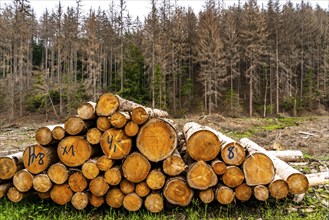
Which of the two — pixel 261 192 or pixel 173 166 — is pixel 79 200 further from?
pixel 261 192

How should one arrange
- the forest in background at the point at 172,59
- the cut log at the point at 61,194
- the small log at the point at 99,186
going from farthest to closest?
the forest in background at the point at 172,59
the cut log at the point at 61,194
the small log at the point at 99,186

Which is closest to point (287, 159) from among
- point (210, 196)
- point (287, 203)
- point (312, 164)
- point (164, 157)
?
point (312, 164)

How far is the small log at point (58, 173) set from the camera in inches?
181

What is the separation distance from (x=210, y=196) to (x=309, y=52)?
140ft

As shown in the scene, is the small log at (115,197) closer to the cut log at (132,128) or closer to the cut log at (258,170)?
the cut log at (132,128)

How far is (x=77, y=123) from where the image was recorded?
15.3 ft

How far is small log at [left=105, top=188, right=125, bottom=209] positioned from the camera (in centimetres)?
Answer: 464

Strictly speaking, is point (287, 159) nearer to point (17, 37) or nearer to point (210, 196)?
point (210, 196)

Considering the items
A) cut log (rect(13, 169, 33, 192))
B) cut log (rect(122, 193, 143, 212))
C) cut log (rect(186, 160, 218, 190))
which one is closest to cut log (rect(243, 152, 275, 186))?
cut log (rect(186, 160, 218, 190))

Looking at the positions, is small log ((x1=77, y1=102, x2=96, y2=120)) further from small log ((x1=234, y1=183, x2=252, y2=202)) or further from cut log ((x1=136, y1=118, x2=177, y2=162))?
small log ((x1=234, y1=183, x2=252, y2=202))

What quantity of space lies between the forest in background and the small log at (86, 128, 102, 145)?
23.2 m

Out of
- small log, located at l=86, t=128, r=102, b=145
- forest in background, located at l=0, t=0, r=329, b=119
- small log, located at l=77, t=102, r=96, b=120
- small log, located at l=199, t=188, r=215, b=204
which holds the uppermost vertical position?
forest in background, located at l=0, t=0, r=329, b=119

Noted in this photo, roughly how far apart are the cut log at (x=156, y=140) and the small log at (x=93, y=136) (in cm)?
68

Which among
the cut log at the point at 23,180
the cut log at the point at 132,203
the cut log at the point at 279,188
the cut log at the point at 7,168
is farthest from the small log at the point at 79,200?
the cut log at the point at 279,188
